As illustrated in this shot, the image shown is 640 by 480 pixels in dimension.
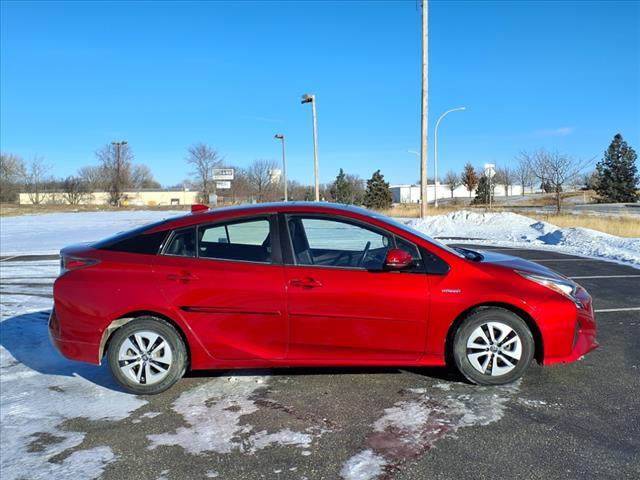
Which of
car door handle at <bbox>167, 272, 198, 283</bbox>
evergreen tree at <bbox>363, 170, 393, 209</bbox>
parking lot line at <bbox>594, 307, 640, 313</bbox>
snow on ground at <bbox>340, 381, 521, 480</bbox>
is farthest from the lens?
evergreen tree at <bbox>363, 170, 393, 209</bbox>

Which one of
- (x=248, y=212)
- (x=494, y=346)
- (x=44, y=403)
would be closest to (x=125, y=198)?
(x=44, y=403)

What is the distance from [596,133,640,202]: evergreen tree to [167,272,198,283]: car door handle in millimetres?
67608

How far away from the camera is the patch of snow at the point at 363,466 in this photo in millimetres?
2707

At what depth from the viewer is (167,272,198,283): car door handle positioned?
12.8 feet

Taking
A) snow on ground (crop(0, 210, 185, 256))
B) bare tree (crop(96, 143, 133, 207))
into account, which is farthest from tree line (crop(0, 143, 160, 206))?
snow on ground (crop(0, 210, 185, 256))

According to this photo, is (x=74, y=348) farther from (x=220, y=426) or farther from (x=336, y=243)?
(x=336, y=243)

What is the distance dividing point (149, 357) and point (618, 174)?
2719 inches

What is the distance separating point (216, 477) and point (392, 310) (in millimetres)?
1766

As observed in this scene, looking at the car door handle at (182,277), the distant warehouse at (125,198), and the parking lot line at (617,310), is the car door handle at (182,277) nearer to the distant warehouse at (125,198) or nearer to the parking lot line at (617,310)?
the parking lot line at (617,310)

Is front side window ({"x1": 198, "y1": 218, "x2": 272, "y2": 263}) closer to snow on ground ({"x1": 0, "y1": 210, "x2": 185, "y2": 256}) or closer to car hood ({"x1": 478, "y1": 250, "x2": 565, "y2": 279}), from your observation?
car hood ({"x1": 478, "y1": 250, "x2": 565, "y2": 279})

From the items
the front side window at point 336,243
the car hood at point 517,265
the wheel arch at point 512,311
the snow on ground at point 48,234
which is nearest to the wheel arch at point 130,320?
the front side window at point 336,243

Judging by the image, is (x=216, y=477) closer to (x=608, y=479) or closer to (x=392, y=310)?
(x=392, y=310)

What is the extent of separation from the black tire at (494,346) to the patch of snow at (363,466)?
1.29m

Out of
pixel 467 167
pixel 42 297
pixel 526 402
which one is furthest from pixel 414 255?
pixel 467 167
